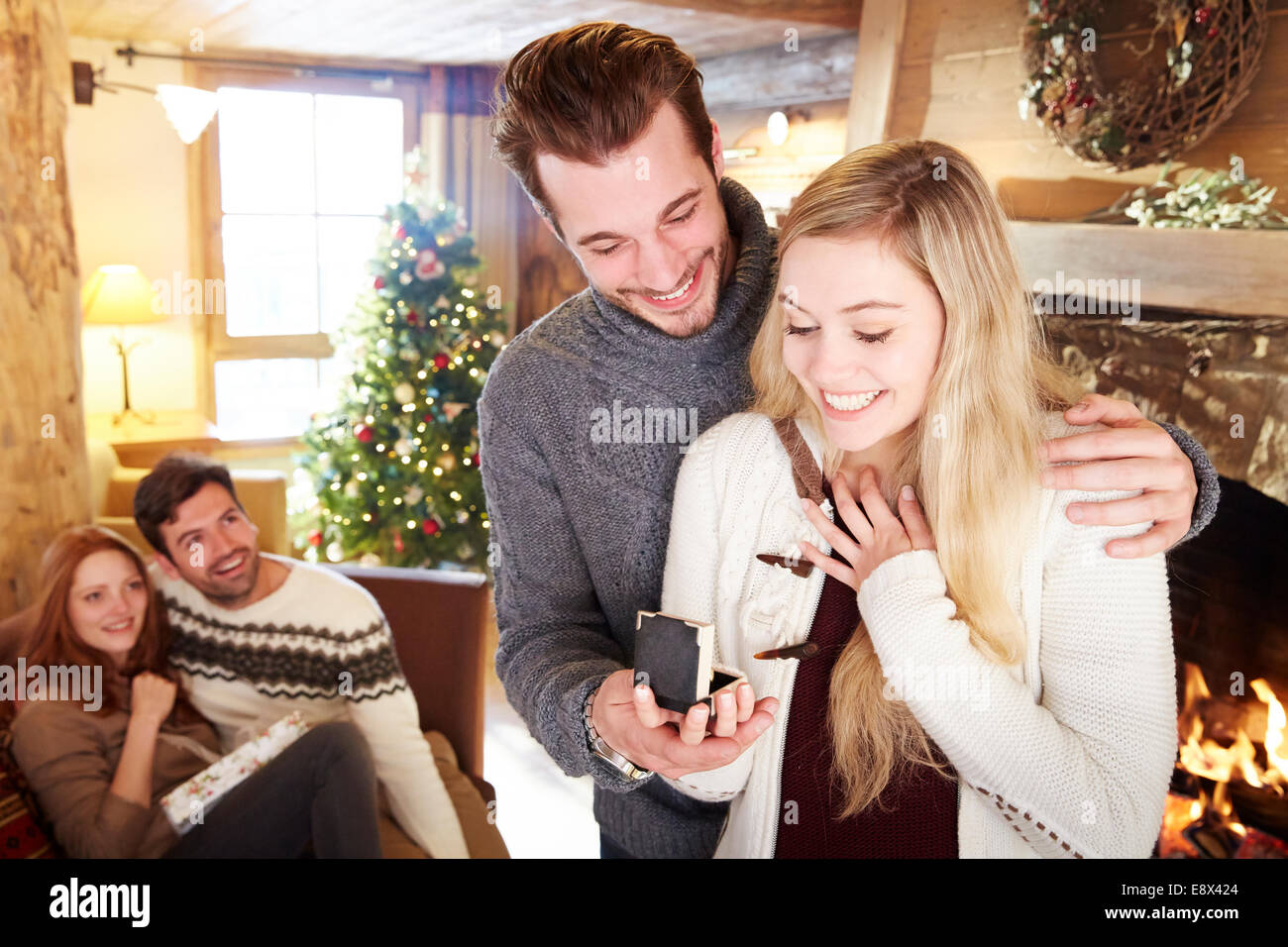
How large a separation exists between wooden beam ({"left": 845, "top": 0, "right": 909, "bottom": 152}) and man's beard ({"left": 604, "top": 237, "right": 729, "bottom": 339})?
1.48 meters

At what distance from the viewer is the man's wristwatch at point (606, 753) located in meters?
1.06

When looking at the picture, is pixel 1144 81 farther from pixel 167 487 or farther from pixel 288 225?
pixel 288 225

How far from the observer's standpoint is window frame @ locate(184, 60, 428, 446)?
4.20 meters

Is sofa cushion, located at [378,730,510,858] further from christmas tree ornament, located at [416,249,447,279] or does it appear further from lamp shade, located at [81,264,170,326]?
lamp shade, located at [81,264,170,326]

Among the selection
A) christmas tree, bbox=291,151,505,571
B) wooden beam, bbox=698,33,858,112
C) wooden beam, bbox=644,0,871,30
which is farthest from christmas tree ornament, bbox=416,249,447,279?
wooden beam, bbox=644,0,871,30

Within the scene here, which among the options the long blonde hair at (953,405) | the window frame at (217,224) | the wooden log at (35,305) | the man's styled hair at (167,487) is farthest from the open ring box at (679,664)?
the window frame at (217,224)

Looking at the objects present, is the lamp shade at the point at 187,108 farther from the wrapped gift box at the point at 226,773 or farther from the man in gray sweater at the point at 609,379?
the man in gray sweater at the point at 609,379

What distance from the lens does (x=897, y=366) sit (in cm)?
102

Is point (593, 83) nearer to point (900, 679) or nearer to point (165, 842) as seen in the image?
point (900, 679)

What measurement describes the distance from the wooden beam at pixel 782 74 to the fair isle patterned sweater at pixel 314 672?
2039 mm

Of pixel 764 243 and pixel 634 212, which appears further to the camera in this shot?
pixel 764 243

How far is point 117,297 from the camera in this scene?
3775mm

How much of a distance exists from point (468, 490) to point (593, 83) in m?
2.81
